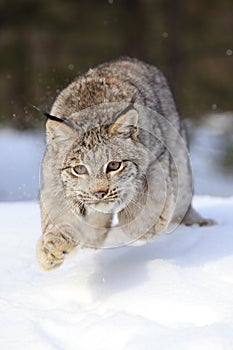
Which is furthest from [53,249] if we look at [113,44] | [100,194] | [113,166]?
[113,44]

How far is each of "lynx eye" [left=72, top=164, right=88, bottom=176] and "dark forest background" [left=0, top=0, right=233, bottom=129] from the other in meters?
7.98

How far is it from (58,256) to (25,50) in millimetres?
13839

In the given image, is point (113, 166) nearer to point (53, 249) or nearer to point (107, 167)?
point (107, 167)

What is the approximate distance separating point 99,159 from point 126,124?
0.26 meters

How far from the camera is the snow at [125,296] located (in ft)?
10.9

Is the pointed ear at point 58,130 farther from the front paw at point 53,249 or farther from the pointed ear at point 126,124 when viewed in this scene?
the front paw at point 53,249

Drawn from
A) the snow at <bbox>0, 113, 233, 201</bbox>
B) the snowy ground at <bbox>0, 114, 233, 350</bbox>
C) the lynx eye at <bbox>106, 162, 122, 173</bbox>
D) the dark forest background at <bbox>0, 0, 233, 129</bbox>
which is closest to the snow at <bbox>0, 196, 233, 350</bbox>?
the snowy ground at <bbox>0, 114, 233, 350</bbox>

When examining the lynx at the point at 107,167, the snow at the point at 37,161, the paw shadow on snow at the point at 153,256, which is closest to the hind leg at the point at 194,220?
the paw shadow on snow at the point at 153,256

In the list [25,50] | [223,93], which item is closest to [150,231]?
[223,93]

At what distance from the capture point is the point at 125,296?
3760mm

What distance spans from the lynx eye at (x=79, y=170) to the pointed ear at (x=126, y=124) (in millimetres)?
226

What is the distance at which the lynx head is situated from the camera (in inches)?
148

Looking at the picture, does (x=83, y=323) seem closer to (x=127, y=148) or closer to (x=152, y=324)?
(x=152, y=324)

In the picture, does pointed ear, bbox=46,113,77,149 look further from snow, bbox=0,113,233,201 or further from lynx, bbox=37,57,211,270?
snow, bbox=0,113,233,201
